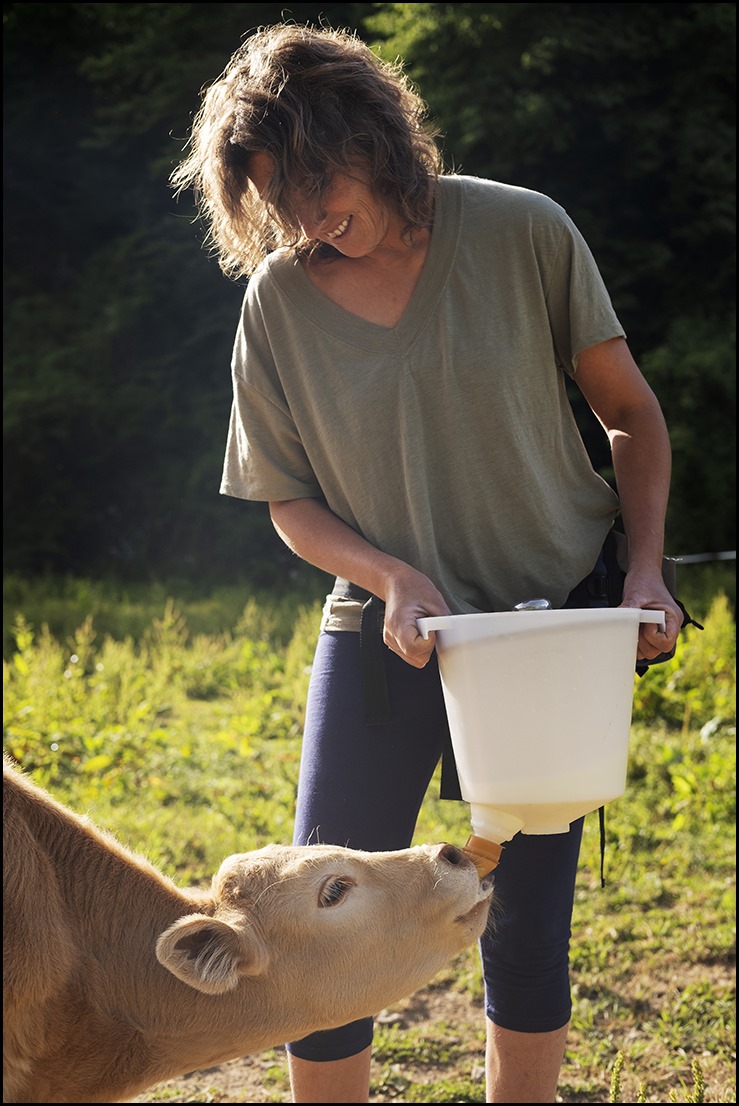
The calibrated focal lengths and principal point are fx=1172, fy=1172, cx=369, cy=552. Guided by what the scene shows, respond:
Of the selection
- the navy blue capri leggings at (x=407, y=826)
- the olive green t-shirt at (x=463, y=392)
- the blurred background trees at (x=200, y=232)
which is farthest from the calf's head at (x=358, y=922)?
the blurred background trees at (x=200, y=232)

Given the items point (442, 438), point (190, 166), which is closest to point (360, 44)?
point (190, 166)

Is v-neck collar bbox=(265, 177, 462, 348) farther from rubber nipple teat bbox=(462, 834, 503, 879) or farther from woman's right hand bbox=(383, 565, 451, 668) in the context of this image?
rubber nipple teat bbox=(462, 834, 503, 879)

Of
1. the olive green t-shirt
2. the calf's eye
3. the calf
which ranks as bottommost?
the calf

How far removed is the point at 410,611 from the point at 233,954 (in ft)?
2.38

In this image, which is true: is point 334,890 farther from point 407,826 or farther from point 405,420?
point 405,420

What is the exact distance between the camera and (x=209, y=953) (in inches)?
85.5

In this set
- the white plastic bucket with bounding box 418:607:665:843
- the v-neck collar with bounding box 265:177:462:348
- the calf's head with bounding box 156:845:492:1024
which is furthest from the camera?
Result: the v-neck collar with bounding box 265:177:462:348

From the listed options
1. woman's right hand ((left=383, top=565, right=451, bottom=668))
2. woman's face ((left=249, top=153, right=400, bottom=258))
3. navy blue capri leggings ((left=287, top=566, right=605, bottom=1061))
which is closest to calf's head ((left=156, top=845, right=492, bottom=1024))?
navy blue capri leggings ((left=287, top=566, right=605, bottom=1061))

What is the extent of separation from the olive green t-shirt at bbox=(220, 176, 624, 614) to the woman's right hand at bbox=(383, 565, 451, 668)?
0.16m

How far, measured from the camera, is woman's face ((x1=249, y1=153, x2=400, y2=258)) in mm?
2297

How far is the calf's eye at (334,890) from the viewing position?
2281mm

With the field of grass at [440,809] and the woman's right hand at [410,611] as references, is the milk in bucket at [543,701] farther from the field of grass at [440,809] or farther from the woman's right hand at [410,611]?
the field of grass at [440,809]

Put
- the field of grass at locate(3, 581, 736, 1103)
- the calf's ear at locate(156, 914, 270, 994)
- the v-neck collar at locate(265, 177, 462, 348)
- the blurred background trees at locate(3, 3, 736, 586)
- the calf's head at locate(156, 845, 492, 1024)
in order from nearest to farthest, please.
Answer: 1. the calf's ear at locate(156, 914, 270, 994)
2. the calf's head at locate(156, 845, 492, 1024)
3. the v-neck collar at locate(265, 177, 462, 348)
4. the field of grass at locate(3, 581, 736, 1103)
5. the blurred background trees at locate(3, 3, 736, 586)

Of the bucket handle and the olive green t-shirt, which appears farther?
the olive green t-shirt
